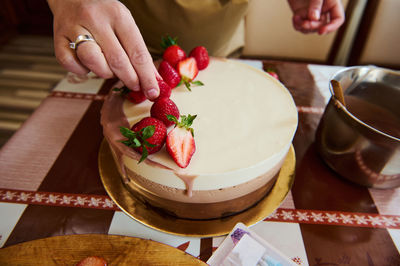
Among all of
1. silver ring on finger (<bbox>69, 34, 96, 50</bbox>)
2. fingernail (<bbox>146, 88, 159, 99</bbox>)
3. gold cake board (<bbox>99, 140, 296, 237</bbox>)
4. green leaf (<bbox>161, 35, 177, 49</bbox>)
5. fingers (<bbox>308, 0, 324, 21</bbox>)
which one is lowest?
gold cake board (<bbox>99, 140, 296, 237</bbox>)

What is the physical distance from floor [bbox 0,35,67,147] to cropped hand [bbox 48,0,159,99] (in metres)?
1.84

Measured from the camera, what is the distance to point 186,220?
2.78ft

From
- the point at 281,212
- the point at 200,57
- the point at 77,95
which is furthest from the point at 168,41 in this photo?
the point at 281,212

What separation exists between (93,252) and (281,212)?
57 cm

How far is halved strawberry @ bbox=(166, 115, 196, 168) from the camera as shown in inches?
28.7

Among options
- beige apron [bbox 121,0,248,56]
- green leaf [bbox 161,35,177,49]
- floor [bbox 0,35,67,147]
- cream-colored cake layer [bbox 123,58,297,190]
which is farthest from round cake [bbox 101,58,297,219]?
floor [bbox 0,35,67,147]

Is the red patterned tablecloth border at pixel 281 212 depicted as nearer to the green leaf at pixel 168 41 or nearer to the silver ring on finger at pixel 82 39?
the silver ring on finger at pixel 82 39

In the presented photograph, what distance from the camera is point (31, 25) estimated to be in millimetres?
3996

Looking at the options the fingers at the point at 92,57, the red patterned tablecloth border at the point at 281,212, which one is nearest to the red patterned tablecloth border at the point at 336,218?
the red patterned tablecloth border at the point at 281,212

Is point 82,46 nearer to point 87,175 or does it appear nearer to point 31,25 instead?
point 87,175

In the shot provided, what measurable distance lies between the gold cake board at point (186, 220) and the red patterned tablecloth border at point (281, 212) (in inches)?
1.2

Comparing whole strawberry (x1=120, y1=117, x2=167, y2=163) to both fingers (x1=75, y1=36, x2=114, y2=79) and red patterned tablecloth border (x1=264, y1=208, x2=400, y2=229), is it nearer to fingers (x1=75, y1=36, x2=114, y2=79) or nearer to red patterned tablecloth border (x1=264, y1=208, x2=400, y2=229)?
Result: fingers (x1=75, y1=36, x2=114, y2=79)

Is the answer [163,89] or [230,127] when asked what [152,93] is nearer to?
[163,89]

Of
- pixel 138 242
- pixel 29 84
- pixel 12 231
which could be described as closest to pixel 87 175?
pixel 12 231
